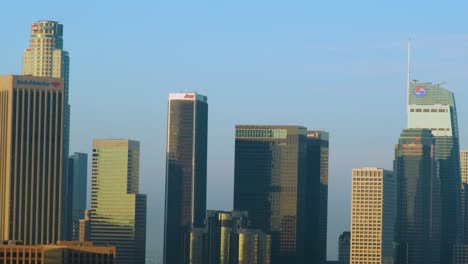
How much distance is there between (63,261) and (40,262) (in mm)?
2988

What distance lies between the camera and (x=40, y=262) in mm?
199875

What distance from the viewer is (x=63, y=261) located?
200m
